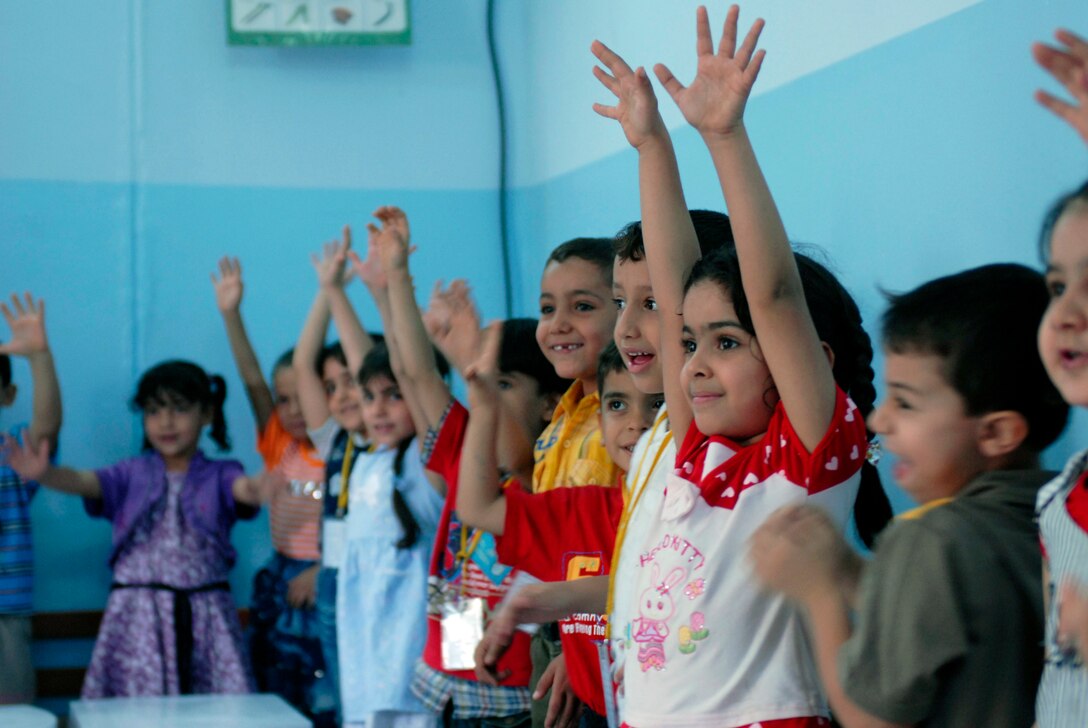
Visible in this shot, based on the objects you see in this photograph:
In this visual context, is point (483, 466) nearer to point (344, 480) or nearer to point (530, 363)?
point (530, 363)

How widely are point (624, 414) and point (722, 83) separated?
689 millimetres

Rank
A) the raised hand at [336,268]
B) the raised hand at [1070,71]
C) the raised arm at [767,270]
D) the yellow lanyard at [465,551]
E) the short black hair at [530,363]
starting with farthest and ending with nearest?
the raised hand at [336,268], the short black hair at [530,363], the yellow lanyard at [465,551], the raised arm at [767,270], the raised hand at [1070,71]

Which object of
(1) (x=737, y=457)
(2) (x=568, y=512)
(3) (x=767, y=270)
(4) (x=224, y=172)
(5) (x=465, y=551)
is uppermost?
(4) (x=224, y=172)

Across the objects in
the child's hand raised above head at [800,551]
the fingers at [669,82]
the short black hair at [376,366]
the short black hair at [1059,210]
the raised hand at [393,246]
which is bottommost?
the child's hand raised above head at [800,551]

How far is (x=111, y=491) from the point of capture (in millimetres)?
3775

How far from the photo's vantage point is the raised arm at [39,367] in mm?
3674

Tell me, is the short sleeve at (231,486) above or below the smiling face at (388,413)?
below

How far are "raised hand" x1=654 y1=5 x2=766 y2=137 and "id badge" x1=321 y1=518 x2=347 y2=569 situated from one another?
1.96m

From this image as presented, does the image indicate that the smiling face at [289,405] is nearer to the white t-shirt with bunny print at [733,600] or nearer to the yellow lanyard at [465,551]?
the yellow lanyard at [465,551]

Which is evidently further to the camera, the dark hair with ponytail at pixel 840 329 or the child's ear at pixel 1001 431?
the dark hair with ponytail at pixel 840 329

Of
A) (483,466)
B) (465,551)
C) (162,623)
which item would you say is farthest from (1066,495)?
(162,623)

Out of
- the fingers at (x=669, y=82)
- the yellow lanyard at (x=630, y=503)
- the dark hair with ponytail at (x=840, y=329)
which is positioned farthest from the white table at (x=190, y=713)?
the fingers at (x=669, y=82)

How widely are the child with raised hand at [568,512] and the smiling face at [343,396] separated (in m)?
1.30

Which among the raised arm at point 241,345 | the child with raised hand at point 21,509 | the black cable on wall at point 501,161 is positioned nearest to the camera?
the child with raised hand at point 21,509
